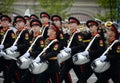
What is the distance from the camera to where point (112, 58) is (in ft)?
27.6

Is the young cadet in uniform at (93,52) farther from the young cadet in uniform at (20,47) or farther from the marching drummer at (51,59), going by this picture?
the young cadet in uniform at (20,47)

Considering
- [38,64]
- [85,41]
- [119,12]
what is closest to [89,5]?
[119,12]

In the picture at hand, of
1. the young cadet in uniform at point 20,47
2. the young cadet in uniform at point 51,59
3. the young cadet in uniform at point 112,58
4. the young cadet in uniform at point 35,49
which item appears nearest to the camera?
the young cadet in uniform at point 112,58

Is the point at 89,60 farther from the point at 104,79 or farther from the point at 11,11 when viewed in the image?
the point at 11,11

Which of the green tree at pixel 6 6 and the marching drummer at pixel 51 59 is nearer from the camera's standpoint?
the marching drummer at pixel 51 59

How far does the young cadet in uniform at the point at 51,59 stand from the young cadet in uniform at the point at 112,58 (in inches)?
36.3

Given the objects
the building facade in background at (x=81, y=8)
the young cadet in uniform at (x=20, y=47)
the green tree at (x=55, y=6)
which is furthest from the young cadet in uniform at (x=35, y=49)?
the building facade in background at (x=81, y=8)

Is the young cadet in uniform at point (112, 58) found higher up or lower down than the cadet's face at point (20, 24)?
lower down

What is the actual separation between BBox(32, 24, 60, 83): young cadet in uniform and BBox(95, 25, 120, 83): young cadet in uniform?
0.92 m

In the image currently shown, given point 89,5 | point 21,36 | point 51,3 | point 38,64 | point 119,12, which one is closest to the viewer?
point 38,64

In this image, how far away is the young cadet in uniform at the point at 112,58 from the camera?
8.45 metres

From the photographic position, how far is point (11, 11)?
32.6m

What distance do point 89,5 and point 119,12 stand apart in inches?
576

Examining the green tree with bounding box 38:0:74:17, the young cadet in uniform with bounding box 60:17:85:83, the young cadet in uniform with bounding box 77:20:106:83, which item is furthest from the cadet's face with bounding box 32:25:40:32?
the green tree with bounding box 38:0:74:17
